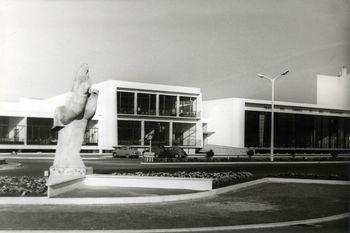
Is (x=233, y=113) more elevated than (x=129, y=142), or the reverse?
(x=233, y=113)

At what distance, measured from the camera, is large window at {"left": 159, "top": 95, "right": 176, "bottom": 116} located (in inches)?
2601

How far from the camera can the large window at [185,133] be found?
68.2 meters

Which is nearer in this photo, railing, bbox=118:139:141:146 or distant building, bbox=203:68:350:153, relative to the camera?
railing, bbox=118:139:141:146

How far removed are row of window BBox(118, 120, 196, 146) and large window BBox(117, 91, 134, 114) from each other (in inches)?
53.4

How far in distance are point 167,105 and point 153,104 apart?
8.89 feet

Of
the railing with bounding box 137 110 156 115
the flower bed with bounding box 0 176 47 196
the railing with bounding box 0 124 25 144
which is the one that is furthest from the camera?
the railing with bounding box 137 110 156 115

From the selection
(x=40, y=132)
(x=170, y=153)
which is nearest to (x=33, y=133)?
(x=40, y=132)

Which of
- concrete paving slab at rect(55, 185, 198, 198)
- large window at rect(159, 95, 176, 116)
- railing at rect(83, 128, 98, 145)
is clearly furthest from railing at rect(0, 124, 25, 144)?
concrete paving slab at rect(55, 185, 198, 198)

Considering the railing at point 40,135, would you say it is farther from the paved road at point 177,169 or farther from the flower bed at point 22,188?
the flower bed at point 22,188

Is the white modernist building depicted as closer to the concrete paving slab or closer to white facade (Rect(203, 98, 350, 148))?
white facade (Rect(203, 98, 350, 148))

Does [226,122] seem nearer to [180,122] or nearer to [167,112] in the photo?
[180,122]

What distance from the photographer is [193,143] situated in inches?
2680

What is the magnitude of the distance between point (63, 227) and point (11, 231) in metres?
1.03

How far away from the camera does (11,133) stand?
60656mm
